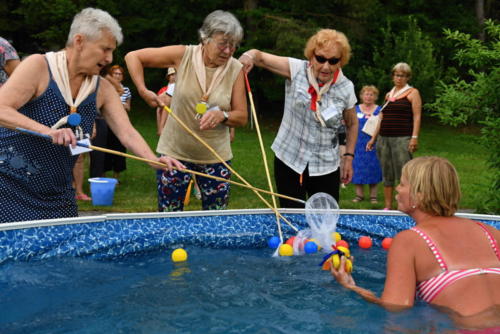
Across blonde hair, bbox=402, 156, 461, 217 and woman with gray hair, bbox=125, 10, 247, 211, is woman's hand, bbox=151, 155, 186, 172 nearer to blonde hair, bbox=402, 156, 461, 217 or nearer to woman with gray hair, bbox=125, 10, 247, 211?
woman with gray hair, bbox=125, 10, 247, 211

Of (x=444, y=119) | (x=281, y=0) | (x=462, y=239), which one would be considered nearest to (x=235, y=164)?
(x=444, y=119)

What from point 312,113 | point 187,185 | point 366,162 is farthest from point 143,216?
point 366,162

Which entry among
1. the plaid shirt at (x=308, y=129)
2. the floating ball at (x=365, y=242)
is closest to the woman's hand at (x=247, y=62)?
the plaid shirt at (x=308, y=129)

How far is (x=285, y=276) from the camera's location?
4.17m

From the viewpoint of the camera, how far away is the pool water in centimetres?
317

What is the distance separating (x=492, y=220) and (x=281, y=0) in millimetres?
20328

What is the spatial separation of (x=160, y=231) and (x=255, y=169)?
24.7 ft

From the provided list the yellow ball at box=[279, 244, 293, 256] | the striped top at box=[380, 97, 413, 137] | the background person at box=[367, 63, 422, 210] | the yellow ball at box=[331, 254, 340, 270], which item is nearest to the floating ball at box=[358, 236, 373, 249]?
the yellow ball at box=[279, 244, 293, 256]

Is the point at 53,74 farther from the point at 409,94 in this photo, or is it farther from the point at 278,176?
the point at 409,94

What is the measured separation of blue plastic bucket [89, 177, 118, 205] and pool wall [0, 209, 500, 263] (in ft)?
9.40

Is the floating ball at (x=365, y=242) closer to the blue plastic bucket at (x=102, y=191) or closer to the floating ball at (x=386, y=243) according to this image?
the floating ball at (x=386, y=243)

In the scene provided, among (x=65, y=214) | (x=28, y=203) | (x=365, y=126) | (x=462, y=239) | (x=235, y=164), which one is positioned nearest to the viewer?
(x=462, y=239)

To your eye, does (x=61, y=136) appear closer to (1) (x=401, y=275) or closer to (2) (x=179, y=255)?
(2) (x=179, y=255)

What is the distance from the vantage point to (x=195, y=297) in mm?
3686
